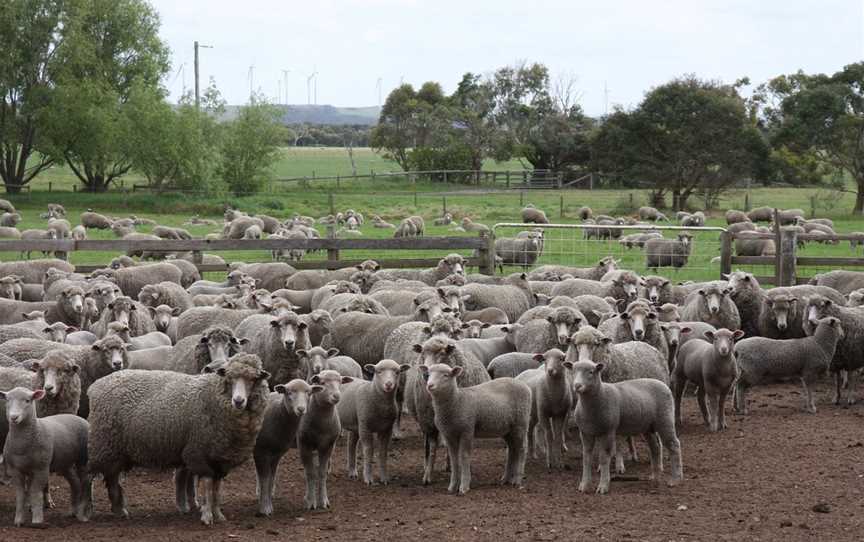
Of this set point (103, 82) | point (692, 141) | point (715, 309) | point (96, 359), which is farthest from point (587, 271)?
point (103, 82)

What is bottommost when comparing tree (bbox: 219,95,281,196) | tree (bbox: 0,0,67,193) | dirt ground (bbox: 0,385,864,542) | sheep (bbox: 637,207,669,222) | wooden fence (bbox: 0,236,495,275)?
dirt ground (bbox: 0,385,864,542)

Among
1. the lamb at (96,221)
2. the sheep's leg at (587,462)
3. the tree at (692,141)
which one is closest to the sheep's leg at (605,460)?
the sheep's leg at (587,462)

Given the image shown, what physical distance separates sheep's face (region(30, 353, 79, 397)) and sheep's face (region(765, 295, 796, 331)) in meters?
9.42

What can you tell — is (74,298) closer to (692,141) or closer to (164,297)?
(164,297)

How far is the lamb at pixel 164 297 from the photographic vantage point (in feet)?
54.9

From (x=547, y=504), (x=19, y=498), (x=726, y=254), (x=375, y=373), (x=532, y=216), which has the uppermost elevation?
(x=726, y=254)

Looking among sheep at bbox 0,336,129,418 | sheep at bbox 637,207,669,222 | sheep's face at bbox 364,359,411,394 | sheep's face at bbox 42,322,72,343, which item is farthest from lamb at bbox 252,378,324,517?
sheep at bbox 637,207,669,222

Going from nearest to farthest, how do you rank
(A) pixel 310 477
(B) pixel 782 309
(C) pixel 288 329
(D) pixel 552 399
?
(A) pixel 310 477 < (D) pixel 552 399 < (C) pixel 288 329 < (B) pixel 782 309

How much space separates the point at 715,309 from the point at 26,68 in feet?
155

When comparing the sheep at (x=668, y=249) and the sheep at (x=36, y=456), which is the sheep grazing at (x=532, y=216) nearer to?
the sheep at (x=668, y=249)

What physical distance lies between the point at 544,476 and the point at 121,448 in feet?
12.6

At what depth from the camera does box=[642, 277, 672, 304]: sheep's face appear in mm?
16281

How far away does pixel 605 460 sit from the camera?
9914mm

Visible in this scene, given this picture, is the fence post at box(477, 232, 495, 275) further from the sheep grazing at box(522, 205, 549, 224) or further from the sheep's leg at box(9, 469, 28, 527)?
the sheep grazing at box(522, 205, 549, 224)
